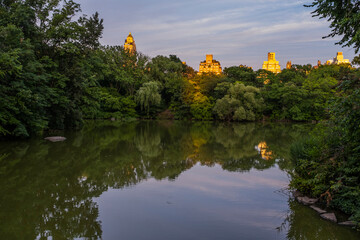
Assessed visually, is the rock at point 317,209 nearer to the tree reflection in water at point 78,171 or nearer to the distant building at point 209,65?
the tree reflection in water at point 78,171

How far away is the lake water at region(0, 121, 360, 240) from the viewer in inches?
207

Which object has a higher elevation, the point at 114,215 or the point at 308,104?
the point at 308,104

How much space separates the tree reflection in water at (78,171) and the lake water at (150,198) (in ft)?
0.07

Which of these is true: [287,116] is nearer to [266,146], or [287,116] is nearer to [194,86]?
[194,86]

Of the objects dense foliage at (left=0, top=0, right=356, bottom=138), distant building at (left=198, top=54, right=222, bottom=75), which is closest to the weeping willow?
dense foliage at (left=0, top=0, right=356, bottom=138)

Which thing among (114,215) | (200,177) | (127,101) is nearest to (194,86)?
(127,101)

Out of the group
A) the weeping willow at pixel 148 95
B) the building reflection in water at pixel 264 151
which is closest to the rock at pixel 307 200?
the building reflection in water at pixel 264 151

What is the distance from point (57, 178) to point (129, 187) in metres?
2.39

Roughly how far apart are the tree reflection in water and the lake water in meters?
0.02

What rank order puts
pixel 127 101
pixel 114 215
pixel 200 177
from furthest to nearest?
pixel 127 101, pixel 200 177, pixel 114 215

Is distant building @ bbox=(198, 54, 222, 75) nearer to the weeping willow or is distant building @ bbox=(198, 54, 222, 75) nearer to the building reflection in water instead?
the weeping willow

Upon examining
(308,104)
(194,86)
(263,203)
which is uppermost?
(194,86)

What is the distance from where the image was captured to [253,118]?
36125 mm

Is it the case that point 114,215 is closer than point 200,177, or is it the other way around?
point 114,215
